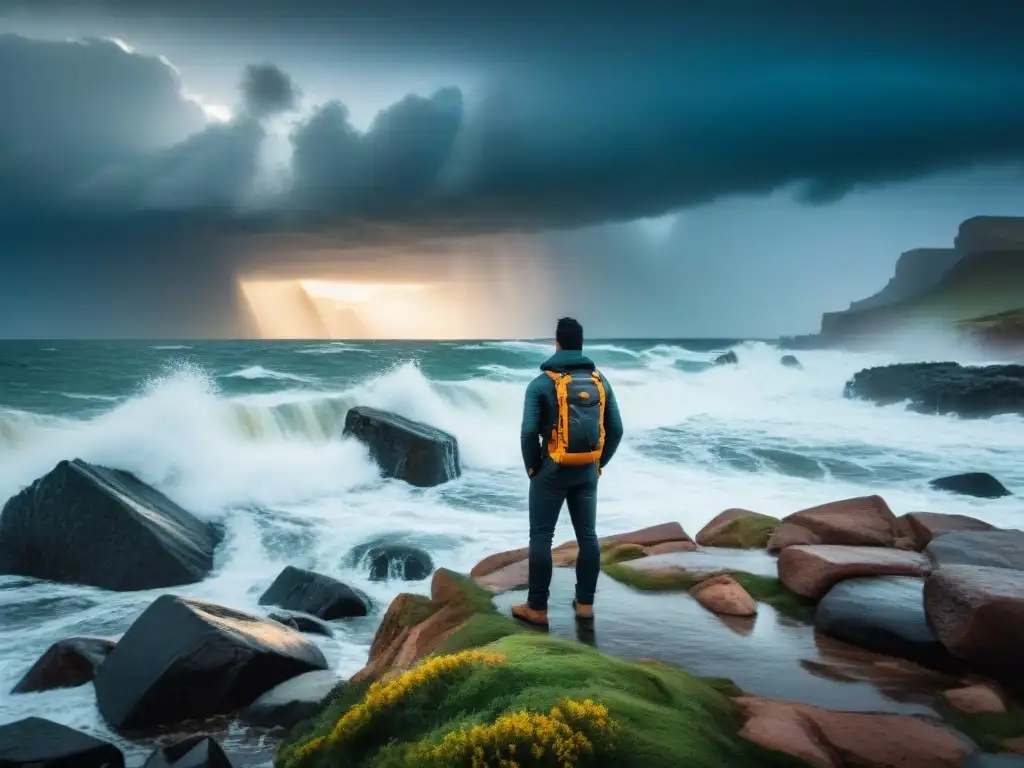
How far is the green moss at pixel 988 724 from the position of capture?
14.9 feet

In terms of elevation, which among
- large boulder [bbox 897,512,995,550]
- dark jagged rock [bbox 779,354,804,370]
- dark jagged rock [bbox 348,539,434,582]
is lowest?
dark jagged rock [bbox 348,539,434,582]

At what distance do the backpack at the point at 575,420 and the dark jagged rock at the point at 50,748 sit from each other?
4.16m

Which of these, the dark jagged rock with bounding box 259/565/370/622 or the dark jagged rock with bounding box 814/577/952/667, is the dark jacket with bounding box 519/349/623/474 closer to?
the dark jagged rock with bounding box 814/577/952/667

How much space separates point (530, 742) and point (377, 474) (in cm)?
1561

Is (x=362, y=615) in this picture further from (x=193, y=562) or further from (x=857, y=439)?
(x=857, y=439)

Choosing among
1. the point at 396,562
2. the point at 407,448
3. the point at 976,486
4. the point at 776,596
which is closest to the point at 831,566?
the point at 776,596

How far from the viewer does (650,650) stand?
5855 mm

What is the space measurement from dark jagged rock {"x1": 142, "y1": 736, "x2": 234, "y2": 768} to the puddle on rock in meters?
2.50

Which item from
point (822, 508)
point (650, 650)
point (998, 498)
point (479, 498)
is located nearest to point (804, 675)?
point (650, 650)

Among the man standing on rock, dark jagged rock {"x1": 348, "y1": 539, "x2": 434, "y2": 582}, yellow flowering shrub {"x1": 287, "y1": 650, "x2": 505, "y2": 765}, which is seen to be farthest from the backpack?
dark jagged rock {"x1": 348, "y1": 539, "x2": 434, "y2": 582}

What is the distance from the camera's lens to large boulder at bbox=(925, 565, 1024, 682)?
17.2 ft

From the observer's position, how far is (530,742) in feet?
11.4

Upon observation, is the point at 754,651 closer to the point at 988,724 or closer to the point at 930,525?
the point at 988,724

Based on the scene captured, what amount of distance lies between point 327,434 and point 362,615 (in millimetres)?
14524
